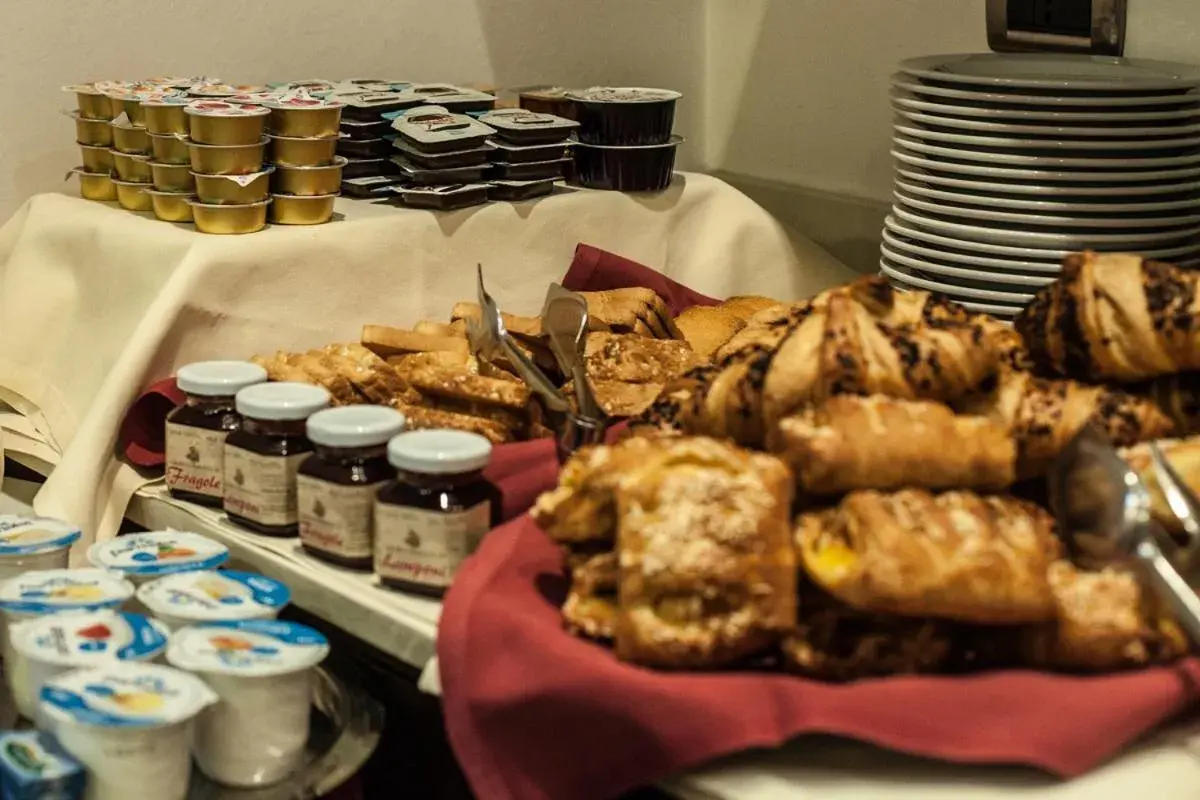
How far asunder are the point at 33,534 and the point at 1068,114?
3.17 ft

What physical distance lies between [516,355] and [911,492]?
0.46 m

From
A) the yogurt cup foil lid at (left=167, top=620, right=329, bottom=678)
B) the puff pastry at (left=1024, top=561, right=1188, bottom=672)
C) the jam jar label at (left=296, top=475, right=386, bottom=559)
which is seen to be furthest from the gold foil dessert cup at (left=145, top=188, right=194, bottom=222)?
the puff pastry at (left=1024, top=561, right=1188, bottom=672)

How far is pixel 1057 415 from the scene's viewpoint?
0.93 metres

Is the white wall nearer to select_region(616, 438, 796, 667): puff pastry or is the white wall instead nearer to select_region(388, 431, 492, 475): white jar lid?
select_region(388, 431, 492, 475): white jar lid

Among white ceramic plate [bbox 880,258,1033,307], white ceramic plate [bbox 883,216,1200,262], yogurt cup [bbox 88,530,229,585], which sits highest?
white ceramic plate [bbox 883,216,1200,262]

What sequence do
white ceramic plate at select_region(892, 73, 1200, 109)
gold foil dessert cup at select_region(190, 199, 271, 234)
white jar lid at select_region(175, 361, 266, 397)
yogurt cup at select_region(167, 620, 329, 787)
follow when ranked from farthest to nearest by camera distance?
gold foil dessert cup at select_region(190, 199, 271, 234)
white ceramic plate at select_region(892, 73, 1200, 109)
white jar lid at select_region(175, 361, 266, 397)
yogurt cup at select_region(167, 620, 329, 787)

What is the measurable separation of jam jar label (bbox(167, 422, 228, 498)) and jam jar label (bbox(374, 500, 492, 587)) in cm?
23

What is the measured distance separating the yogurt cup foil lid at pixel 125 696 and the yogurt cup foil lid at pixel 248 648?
0.05 feet

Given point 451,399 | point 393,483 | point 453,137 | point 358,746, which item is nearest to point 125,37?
point 453,137

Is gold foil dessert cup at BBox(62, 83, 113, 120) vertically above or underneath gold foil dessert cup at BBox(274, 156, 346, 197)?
above

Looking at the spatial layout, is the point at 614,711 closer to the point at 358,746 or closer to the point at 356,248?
the point at 358,746

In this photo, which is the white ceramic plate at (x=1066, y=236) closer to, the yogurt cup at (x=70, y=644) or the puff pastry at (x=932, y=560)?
the puff pastry at (x=932, y=560)

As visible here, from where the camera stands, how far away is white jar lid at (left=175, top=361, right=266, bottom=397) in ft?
3.87

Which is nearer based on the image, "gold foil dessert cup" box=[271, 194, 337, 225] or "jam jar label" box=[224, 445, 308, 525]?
"jam jar label" box=[224, 445, 308, 525]
